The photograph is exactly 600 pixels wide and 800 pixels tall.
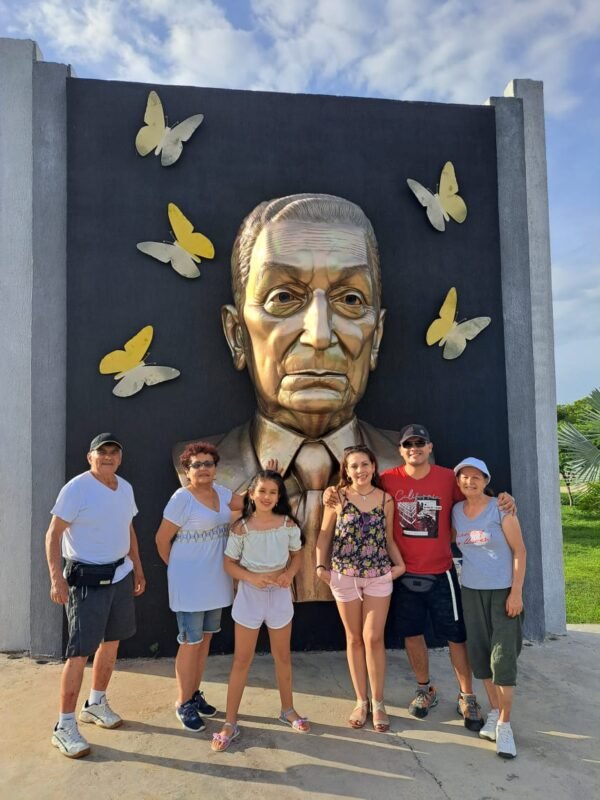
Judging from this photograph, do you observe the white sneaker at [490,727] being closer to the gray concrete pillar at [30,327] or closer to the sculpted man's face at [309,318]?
the sculpted man's face at [309,318]

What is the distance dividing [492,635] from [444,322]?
7.71 ft

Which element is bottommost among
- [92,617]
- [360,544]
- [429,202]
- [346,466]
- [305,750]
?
[305,750]

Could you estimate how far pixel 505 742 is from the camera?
8.23 feet

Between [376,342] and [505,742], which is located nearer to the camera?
[505,742]

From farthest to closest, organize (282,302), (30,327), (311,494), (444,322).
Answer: (444,322)
(30,327)
(311,494)
(282,302)

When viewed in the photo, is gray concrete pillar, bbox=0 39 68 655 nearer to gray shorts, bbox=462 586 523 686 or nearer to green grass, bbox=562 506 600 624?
gray shorts, bbox=462 586 523 686

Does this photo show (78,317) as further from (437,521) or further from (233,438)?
(437,521)

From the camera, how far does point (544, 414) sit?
437 cm

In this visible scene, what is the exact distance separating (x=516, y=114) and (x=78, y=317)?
12.2 feet

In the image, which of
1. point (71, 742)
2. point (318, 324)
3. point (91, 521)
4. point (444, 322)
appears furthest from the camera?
point (444, 322)

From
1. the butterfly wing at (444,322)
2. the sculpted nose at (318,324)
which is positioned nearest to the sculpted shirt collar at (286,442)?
the sculpted nose at (318,324)

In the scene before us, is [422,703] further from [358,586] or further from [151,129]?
[151,129]

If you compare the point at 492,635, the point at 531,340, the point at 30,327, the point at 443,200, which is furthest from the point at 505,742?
the point at 30,327

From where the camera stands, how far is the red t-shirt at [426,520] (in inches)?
110
